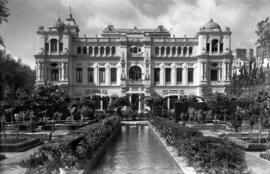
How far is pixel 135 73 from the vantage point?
6184 centimetres

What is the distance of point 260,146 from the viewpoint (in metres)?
16.9

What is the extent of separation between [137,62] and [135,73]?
2204 mm

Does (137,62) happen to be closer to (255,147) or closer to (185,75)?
(185,75)

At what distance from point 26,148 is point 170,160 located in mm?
8650

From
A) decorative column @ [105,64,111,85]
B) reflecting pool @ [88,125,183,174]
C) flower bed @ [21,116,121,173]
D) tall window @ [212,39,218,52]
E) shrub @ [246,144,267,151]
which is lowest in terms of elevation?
reflecting pool @ [88,125,183,174]

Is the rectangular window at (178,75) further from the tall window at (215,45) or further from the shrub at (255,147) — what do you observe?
the shrub at (255,147)

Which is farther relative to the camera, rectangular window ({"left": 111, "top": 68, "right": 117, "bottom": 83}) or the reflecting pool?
rectangular window ({"left": 111, "top": 68, "right": 117, "bottom": 83})

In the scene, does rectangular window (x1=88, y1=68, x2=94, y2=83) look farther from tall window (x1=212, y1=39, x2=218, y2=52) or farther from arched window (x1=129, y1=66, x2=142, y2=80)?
tall window (x1=212, y1=39, x2=218, y2=52)

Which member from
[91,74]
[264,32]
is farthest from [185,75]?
Result: [264,32]

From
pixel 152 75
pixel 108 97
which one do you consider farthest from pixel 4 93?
pixel 152 75

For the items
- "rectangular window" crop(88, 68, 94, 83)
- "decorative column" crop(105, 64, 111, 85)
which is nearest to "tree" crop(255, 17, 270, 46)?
"decorative column" crop(105, 64, 111, 85)

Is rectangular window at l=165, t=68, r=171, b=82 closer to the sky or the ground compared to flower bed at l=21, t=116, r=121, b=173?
closer to the sky

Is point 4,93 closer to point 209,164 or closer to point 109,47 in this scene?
point 209,164

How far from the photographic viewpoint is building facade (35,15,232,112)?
2381 inches
